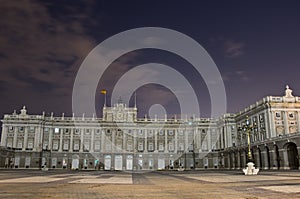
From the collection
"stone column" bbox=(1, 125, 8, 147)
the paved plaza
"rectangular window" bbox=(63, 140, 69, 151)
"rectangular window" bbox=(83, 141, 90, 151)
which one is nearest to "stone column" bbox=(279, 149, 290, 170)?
the paved plaza

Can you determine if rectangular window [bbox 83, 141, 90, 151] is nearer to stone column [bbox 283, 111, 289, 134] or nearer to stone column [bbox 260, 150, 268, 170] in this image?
stone column [bbox 260, 150, 268, 170]

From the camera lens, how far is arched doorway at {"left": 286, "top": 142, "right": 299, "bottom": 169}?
56816 mm

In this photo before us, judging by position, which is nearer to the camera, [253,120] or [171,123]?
[253,120]

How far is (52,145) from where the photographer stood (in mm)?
101688

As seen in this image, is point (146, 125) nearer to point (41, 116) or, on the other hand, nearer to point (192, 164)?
point (192, 164)

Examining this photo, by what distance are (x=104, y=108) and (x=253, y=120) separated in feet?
168

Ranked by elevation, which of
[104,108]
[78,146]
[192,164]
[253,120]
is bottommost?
[192,164]

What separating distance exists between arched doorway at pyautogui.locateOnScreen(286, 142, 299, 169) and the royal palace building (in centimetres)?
3163

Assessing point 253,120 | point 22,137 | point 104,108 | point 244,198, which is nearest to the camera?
point 244,198

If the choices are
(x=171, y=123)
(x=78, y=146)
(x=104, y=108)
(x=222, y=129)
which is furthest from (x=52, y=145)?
(x=222, y=129)

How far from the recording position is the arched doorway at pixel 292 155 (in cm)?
5682

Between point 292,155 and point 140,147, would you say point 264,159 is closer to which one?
point 292,155

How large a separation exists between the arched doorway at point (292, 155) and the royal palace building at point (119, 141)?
Result: 31628 millimetres

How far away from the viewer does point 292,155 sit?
5756 centimetres
